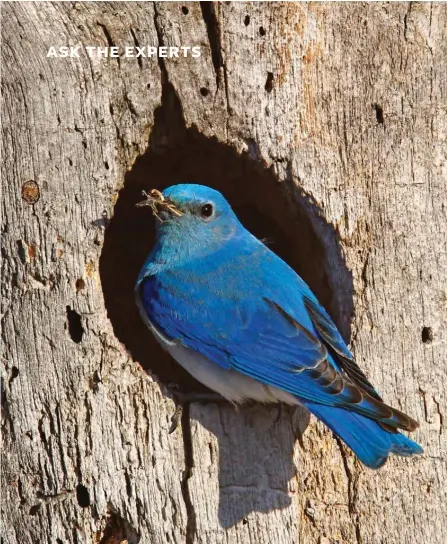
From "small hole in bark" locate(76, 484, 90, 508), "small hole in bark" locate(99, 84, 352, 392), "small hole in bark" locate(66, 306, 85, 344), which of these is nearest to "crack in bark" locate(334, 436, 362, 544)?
"small hole in bark" locate(99, 84, 352, 392)

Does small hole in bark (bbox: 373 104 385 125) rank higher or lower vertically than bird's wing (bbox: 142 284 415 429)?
higher

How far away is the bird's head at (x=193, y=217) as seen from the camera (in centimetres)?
579

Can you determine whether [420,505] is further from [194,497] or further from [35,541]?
[35,541]

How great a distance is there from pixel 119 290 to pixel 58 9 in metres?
2.10

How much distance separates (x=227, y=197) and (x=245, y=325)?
1.54 meters

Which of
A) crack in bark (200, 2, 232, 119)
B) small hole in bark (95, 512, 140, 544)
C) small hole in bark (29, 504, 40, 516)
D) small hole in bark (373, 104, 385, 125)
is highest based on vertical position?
crack in bark (200, 2, 232, 119)

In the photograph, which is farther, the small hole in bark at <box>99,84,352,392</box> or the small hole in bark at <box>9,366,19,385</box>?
the small hole in bark at <box>99,84,352,392</box>

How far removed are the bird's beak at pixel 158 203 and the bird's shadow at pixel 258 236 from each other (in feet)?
0.98

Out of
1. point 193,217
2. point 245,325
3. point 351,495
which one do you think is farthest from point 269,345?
point 193,217

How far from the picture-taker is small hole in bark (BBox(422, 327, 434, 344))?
17.8 ft

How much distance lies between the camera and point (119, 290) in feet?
22.6

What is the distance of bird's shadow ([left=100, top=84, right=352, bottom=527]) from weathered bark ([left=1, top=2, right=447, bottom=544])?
0.05 ft

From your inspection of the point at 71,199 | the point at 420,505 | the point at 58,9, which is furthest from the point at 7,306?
the point at 420,505

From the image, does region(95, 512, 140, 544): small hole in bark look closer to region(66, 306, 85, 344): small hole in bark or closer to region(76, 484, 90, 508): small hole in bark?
region(76, 484, 90, 508): small hole in bark
